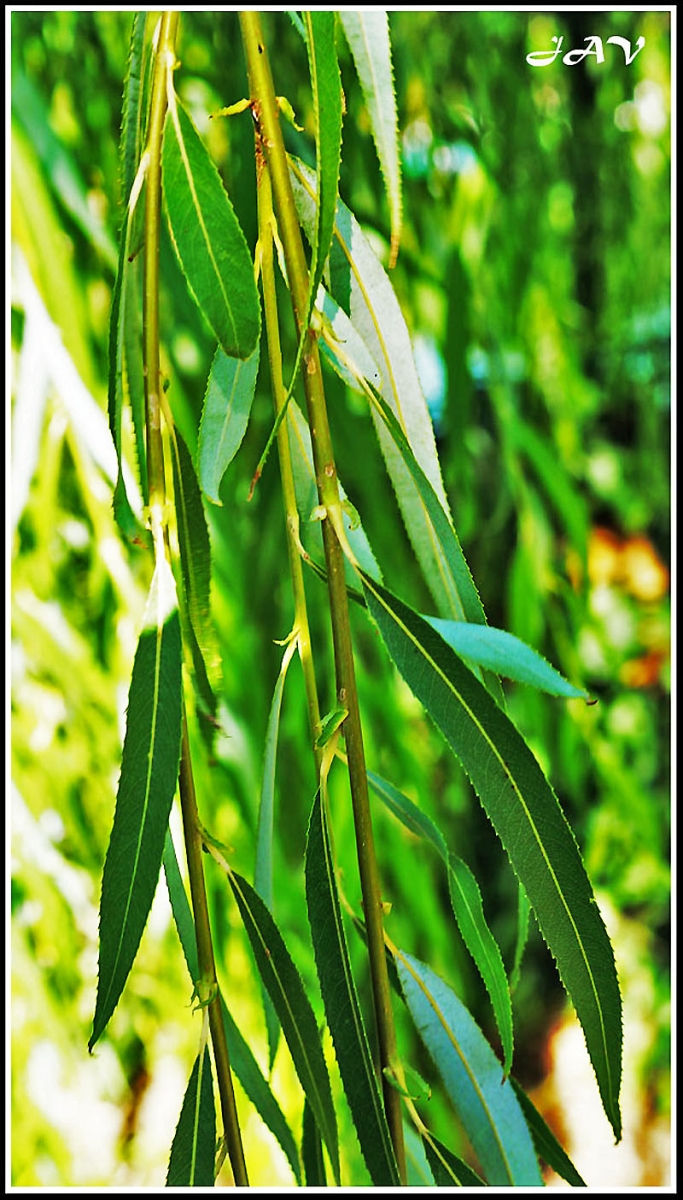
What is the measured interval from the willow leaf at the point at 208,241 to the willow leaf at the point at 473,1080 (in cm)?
18

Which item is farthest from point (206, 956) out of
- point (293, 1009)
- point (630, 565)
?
point (630, 565)

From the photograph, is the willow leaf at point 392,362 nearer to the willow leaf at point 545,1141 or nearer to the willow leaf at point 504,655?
the willow leaf at point 504,655

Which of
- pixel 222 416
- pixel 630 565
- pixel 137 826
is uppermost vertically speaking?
pixel 630 565

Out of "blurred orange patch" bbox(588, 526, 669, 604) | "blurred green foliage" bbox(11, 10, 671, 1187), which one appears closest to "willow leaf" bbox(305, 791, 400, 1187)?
"blurred green foliage" bbox(11, 10, 671, 1187)

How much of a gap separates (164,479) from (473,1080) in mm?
193

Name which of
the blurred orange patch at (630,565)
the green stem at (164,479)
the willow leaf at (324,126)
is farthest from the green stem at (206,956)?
the blurred orange patch at (630,565)

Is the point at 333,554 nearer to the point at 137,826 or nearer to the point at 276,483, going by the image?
the point at 137,826

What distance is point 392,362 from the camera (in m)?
0.29

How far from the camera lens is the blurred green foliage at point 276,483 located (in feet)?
1.89

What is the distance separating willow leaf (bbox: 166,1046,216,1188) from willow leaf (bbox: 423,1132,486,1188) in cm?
6

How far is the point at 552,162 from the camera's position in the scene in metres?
0.77

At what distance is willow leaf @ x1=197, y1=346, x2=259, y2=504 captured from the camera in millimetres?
289

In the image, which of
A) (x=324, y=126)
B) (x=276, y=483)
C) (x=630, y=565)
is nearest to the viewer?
(x=324, y=126)

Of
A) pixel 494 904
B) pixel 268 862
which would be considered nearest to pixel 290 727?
pixel 268 862
